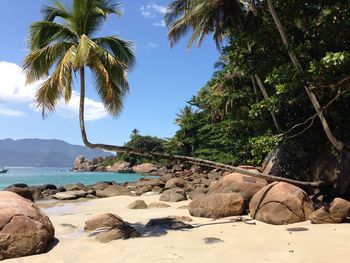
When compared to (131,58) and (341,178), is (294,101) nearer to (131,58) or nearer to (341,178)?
(341,178)

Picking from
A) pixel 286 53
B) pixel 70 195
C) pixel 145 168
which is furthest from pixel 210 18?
pixel 145 168

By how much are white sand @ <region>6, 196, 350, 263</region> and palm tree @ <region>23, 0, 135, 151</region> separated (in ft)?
10.4

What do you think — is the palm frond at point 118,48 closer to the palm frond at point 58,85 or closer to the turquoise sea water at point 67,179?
the palm frond at point 58,85

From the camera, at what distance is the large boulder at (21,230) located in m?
8.16

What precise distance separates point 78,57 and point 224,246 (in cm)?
606

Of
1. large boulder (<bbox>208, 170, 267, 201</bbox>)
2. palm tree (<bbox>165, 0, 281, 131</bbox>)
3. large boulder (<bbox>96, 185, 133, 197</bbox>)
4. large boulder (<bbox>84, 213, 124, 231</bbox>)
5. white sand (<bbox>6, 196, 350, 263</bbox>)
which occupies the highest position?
palm tree (<bbox>165, 0, 281, 131</bbox>)

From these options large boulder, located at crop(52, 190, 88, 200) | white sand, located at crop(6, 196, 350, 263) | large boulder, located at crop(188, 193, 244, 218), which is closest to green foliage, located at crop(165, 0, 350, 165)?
large boulder, located at crop(188, 193, 244, 218)

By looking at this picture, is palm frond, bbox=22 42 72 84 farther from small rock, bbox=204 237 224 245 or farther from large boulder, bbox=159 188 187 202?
large boulder, bbox=159 188 187 202

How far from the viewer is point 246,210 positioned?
1243cm

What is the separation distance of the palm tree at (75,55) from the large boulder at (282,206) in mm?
5057

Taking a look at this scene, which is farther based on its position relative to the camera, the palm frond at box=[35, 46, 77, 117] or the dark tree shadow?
the palm frond at box=[35, 46, 77, 117]

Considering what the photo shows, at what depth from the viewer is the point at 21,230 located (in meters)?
8.41

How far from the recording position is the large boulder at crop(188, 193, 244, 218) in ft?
39.4

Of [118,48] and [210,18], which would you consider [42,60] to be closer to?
[118,48]
